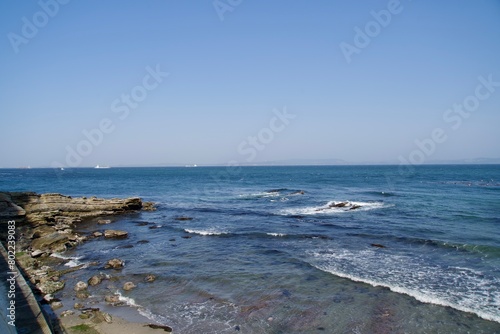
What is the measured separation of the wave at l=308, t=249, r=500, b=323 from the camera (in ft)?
40.4

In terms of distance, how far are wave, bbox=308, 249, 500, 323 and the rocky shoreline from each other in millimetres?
9828

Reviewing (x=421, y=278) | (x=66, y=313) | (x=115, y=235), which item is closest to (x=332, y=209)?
(x=421, y=278)

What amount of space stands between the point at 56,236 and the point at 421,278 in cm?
2417

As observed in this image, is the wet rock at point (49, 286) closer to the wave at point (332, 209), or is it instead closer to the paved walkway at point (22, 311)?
the paved walkway at point (22, 311)

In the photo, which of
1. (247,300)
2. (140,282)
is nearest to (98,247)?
(140,282)

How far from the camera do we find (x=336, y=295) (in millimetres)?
13070

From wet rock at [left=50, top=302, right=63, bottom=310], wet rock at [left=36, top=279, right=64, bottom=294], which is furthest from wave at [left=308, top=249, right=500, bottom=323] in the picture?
wet rock at [left=36, top=279, right=64, bottom=294]

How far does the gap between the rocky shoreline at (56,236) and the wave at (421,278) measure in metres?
9.83

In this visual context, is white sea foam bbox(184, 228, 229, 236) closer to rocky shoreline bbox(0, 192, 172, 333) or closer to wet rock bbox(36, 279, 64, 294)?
rocky shoreline bbox(0, 192, 172, 333)

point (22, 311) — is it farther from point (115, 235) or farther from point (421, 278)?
point (421, 278)

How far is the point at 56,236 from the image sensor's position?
2203 centimetres

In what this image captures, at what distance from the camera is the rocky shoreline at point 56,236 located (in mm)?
11719

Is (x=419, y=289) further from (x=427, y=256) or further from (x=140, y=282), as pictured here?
(x=140, y=282)

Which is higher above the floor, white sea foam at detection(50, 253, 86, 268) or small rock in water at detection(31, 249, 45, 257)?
small rock in water at detection(31, 249, 45, 257)
